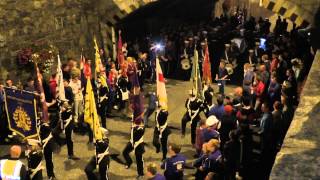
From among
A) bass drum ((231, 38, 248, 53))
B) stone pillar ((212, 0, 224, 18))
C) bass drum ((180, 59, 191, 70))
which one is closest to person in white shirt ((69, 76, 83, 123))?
bass drum ((180, 59, 191, 70))

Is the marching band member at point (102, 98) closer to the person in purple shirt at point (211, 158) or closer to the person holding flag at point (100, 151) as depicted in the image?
the person holding flag at point (100, 151)

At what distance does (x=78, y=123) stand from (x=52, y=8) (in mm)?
4749

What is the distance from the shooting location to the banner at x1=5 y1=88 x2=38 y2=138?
10516mm

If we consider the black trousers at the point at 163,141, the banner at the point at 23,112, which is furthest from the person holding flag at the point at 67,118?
the black trousers at the point at 163,141

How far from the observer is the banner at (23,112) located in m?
10.5

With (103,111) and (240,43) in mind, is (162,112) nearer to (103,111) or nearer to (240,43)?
(103,111)

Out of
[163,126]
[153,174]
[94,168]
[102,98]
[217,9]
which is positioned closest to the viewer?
[153,174]

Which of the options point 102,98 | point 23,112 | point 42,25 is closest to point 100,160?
point 23,112

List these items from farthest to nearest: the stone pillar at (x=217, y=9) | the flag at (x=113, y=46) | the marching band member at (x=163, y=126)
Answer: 1. the stone pillar at (x=217, y=9)
2. the flag at (x=113, y=46)
3. the marching band member at (x=163, y=126)

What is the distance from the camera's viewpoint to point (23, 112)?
35.1 ft

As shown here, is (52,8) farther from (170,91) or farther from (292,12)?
(292,12)

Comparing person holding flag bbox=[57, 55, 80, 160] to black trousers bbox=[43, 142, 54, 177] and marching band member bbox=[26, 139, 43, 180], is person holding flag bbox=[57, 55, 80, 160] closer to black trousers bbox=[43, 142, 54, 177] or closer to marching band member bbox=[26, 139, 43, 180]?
black trousers bbox=[43, 142, 54, 177]

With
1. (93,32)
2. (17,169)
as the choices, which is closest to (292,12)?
(93,32)

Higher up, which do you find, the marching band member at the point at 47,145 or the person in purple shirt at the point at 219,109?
the person in purple shirt at the point at 219,109
